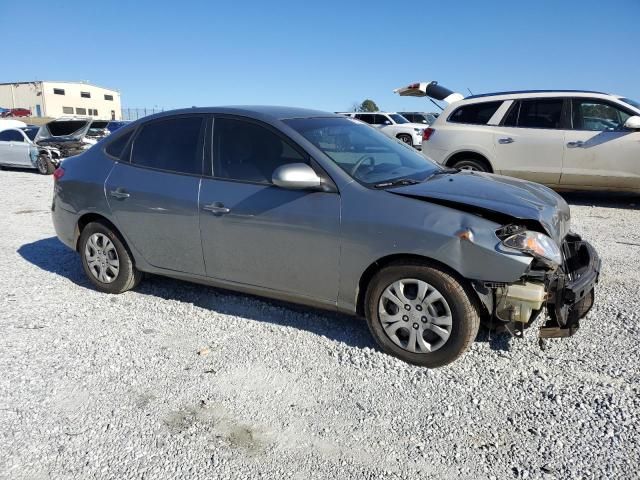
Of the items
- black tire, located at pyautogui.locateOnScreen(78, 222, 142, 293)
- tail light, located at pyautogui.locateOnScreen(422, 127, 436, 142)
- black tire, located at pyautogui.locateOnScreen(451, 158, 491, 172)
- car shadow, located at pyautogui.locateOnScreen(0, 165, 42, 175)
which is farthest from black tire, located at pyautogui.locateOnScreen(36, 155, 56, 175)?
black tire, located at pyautogui.locateOnScreen(451, 158, 491, 172)

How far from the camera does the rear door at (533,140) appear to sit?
8117mm

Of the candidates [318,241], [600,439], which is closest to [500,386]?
[600,439]

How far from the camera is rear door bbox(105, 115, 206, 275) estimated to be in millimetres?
4016

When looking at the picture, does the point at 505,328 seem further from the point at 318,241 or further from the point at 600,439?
the point at 318,241

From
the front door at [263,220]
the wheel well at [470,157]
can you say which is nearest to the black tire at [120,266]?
the front door at [263,220]

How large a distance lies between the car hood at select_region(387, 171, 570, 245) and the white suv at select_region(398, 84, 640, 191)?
15.5 feet

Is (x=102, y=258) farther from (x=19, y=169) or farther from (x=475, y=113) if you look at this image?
(x=19, y=169)

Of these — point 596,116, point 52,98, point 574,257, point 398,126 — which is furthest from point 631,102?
point 52,98

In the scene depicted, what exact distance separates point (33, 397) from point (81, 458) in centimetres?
77

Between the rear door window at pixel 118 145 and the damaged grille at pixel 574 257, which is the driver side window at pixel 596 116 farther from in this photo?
the rear door window at pixel 118 145

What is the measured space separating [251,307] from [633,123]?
654cm

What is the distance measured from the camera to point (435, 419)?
2770mm

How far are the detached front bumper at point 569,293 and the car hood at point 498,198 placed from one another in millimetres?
223

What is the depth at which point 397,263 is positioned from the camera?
128 inches
